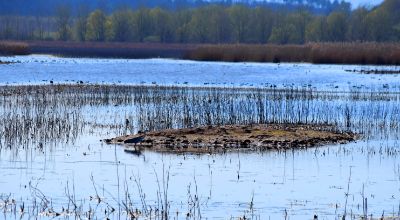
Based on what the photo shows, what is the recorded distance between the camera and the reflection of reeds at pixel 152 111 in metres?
20.7

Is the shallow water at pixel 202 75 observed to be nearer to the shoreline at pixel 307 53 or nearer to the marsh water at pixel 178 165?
the shoreline at pixel 307 53

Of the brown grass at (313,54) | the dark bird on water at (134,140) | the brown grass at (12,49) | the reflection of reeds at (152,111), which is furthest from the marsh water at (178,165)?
the brown grass at (12,49)

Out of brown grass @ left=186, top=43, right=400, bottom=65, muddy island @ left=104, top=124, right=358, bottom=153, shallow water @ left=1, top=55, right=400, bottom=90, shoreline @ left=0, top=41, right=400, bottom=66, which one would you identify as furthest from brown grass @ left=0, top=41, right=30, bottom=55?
muddy island @ left=104, top=124, right=358, bottom=153

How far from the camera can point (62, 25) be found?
423 feet

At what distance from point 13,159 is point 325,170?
586 centimetres

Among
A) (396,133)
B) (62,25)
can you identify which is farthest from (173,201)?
(62,25)

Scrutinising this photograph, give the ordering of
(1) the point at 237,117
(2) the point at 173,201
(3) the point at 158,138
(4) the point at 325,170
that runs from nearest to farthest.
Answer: (2) the point at 173,201 < (4) the point at 325,170 < (3) the point at 158,138 < (1) the point at 237,117

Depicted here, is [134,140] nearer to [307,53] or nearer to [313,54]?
[313,54]

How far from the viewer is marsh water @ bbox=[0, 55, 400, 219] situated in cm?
1190

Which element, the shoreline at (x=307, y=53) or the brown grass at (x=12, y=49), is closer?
the shoreline at (x=307, y=53)

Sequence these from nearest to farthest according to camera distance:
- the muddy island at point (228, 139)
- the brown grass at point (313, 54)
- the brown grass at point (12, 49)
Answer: the muddy island at point (228, 139)
the brown grass at point (313, 54)
the brown grass at point (12, 49)

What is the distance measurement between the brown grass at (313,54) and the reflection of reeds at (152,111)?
69.7 ft

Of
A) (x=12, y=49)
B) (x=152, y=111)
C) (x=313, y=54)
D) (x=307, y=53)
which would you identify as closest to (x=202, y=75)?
(x=313, y=54)

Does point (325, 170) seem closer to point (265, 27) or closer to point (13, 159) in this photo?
point (13, 159)
